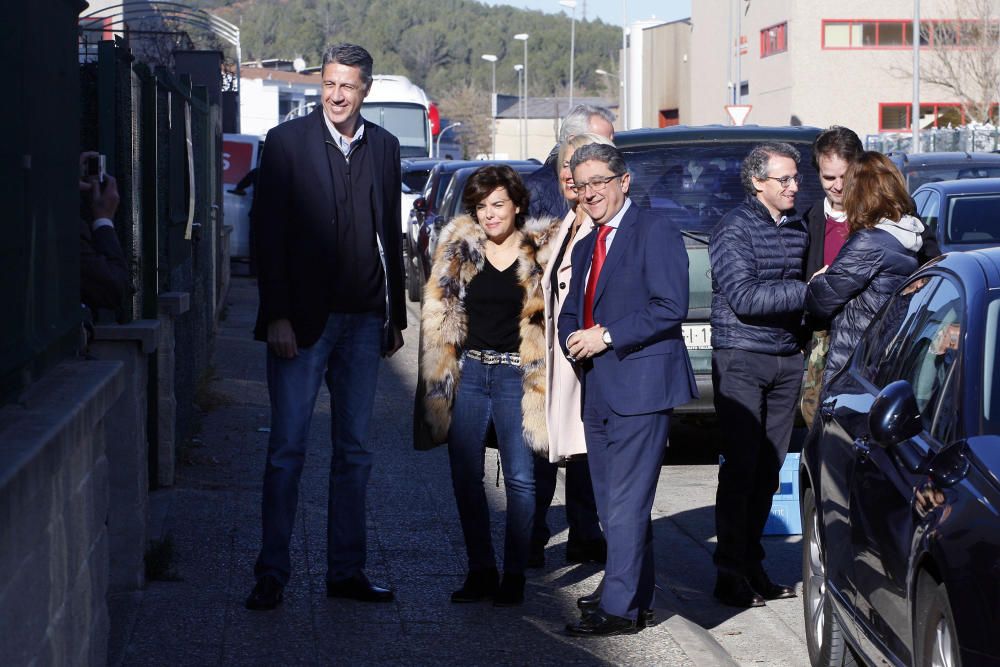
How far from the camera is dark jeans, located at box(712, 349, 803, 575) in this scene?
22.0 ft

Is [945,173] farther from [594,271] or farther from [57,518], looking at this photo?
[57,518]

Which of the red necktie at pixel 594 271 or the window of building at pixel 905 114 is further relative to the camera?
the window of building at pixel 905 114

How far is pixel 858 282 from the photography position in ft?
21.3

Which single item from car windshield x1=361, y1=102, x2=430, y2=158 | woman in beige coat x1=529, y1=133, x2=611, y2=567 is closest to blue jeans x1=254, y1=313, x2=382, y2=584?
woman in beige coat x1=529, y1=133, x2=611, y2=567

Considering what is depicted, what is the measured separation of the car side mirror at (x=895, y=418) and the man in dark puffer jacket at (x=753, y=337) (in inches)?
76.5

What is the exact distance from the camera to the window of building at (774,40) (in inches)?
2685

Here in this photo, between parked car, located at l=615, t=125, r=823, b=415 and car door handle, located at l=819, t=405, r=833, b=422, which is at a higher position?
parked car, located at l=615, t=125, r=823, b=415

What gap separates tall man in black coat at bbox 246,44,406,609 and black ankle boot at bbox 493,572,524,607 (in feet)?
1.42

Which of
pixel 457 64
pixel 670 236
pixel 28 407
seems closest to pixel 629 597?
pixel 670 236

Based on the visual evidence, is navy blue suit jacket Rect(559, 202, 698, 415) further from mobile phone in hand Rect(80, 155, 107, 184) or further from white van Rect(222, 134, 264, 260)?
white van Rect(222, 134, 264, 260)

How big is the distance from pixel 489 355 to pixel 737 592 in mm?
1480

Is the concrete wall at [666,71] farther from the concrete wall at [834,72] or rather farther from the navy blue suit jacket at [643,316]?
the navy blue suit jacket at [643,316]

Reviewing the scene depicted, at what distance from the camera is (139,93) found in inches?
293

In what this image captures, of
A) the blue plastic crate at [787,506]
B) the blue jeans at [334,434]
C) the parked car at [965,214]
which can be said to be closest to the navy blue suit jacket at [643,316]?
the blue jeans at [334,434]
